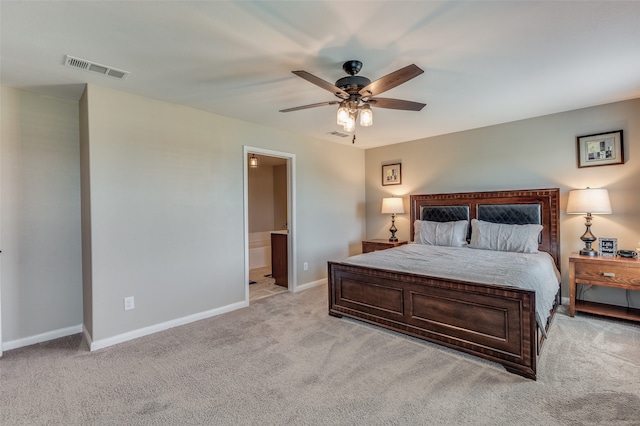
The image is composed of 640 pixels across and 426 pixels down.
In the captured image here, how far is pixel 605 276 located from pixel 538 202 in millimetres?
1109

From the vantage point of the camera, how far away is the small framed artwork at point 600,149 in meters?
3.39

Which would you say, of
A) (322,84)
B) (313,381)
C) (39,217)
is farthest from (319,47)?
(39,217)

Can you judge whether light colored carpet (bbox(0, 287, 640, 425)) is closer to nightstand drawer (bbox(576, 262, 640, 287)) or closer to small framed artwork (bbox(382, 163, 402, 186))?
nightstand drawer (bbox(576, 262, 640, 287))

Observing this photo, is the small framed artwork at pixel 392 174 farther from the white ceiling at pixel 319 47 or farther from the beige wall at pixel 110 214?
the beige wall at pixel 110 214

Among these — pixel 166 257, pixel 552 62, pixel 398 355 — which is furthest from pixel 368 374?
pixel 552 62

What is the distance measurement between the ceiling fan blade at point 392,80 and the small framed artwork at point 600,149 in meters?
2.91

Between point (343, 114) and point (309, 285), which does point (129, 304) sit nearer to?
point (309, 285)

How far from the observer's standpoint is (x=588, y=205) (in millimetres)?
3283

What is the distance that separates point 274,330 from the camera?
10.2ft

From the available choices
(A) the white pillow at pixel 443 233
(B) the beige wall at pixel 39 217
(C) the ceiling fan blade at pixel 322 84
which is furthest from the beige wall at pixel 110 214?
(A) the white pillow at pixel 443 233

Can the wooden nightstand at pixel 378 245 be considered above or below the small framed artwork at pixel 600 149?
below

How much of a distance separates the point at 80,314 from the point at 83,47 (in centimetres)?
261

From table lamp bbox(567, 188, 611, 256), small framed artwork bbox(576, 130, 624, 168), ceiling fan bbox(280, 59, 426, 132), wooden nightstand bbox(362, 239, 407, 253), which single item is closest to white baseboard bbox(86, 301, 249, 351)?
wooden nightstand bbox(362, 239, 407, 253)

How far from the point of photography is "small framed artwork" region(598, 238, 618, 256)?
328 centimetres
